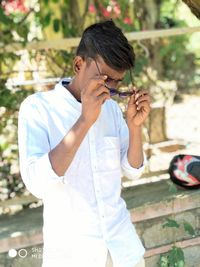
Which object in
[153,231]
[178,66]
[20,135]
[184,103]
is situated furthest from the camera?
[178,66]

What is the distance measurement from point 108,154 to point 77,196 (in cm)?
19

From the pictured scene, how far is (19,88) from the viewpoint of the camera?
3.29 metres

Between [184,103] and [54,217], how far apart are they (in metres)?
8.84

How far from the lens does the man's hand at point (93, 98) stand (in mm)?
1552

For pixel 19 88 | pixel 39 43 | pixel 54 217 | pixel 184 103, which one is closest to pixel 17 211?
pixel 19 88

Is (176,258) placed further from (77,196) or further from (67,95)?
(67,95)

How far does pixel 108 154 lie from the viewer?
1.80 m

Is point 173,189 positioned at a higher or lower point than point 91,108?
lower

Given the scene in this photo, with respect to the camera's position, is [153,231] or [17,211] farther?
[17,211]

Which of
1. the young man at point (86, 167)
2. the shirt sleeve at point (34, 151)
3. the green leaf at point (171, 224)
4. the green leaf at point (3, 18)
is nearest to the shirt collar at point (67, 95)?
the young man at point (86, 167)

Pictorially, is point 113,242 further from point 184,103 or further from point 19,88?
point 184,103

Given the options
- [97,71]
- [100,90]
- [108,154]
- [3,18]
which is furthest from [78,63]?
[3,18]

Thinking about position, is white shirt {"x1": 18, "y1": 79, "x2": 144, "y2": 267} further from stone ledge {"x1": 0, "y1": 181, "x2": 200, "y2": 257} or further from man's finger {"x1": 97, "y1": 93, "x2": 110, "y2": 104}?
stone ledge {"x1": 0, "y1": 181, "x2": 200, "y2": 257}

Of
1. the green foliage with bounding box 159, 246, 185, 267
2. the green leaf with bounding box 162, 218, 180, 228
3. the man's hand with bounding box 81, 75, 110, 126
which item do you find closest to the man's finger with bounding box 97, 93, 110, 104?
the man's hand with bounding box 81, 75, 110, 126
